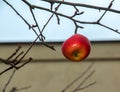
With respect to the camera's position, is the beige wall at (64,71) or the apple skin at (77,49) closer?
the apple skin at (77,49)

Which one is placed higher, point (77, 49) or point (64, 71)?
point (77, 49)

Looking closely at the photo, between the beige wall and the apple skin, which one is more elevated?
the apple skin

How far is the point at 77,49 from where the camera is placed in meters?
1.41

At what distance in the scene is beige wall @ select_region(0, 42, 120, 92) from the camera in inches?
124

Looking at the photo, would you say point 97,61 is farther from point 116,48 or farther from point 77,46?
point 77,46

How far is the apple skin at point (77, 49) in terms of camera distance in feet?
4.57

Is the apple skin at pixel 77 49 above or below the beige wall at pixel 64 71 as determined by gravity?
above

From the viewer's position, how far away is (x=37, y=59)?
3.21m

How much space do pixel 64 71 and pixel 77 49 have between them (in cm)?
177

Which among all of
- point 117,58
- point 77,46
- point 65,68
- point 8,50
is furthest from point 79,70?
point 77,46

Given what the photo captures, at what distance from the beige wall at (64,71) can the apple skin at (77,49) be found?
66.8 inches

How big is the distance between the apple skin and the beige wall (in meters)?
1.70

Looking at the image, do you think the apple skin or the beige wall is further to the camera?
the beige wall

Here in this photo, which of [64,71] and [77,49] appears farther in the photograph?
[64,71]
